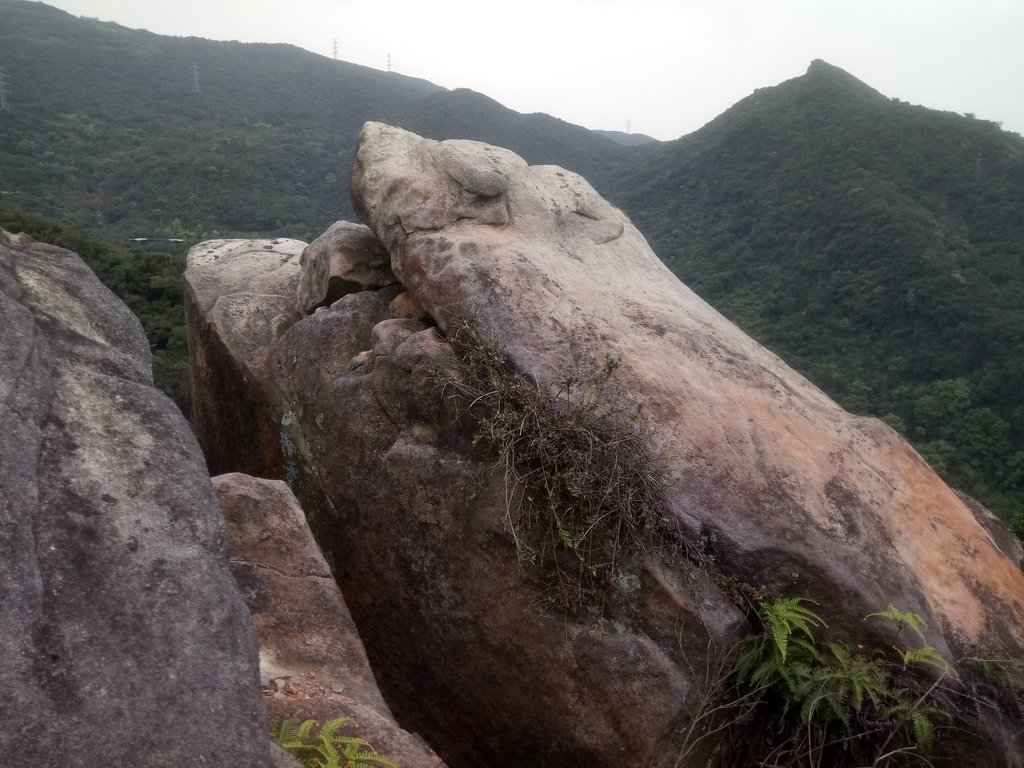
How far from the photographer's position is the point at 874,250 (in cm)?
2534

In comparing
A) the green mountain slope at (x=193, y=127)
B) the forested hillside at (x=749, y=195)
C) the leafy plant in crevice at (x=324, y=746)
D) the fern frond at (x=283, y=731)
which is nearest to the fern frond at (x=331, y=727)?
the leafy plant in crevice at (x=324, y=746)

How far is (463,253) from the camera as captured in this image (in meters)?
6.22

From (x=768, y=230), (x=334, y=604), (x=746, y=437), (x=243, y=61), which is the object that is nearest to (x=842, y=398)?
(x=768, y=230)

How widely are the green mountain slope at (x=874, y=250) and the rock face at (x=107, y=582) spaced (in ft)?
52.2

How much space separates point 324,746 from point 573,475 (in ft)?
6.77

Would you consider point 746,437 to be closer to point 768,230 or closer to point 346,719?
point 346,719

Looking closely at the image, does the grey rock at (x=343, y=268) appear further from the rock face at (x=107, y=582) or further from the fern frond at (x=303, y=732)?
the fern frond at (x=303, y=732)

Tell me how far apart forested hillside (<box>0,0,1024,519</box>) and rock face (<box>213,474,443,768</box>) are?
39.5 feet

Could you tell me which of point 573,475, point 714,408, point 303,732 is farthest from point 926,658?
point 303,732

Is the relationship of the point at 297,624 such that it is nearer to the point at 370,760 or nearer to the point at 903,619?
the point at 370,760

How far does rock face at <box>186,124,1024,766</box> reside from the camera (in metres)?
4.57

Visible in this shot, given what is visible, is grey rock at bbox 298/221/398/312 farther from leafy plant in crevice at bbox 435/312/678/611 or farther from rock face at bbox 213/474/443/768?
rock face at bbox 213/474/443/768

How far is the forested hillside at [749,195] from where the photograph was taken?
20.3 meters

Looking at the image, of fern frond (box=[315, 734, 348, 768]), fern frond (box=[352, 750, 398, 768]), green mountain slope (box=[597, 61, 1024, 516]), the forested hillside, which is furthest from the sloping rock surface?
green mountain slope (box=[597, 61, 1024, 516])
